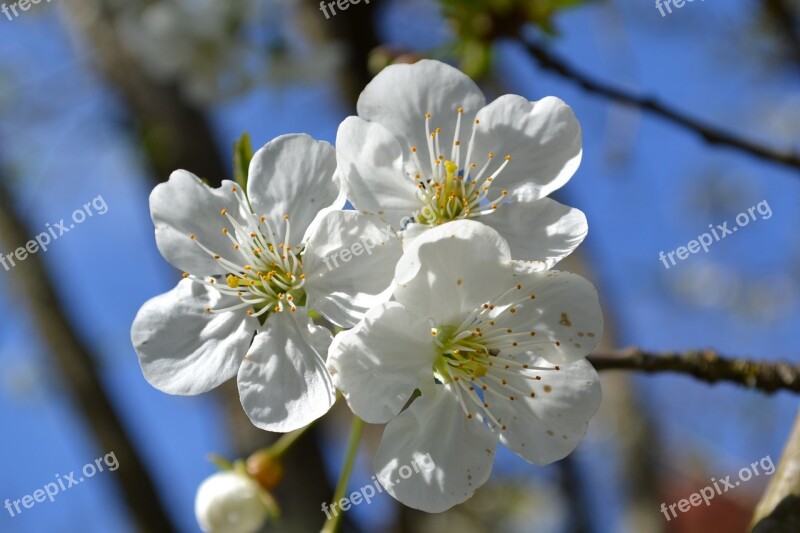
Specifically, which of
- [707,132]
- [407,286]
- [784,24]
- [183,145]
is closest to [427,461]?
[407,286]

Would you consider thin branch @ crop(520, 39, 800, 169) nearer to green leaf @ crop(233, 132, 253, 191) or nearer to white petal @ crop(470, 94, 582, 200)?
white petal @ crop(470, 94, 582, 200)

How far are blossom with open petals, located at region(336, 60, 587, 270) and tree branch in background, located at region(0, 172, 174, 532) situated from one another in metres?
2.27

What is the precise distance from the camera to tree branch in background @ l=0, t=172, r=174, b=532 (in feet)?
9.77

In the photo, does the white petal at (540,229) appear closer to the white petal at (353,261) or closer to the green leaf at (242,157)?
the white petal at (353,261)

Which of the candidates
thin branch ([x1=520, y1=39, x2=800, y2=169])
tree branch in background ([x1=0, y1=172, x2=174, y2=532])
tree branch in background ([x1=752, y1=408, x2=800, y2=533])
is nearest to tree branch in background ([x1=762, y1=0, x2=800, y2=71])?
thin branch ([x1=520, y1=39, x2=800, y2=169])

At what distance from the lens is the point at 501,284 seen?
1017 millimetres

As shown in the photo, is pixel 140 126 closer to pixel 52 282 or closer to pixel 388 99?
pixel 52 282

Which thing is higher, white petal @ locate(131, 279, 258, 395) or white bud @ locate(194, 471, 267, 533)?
white petal @ locate(131, 279, 258, 395)

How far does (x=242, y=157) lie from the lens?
46.8 inches

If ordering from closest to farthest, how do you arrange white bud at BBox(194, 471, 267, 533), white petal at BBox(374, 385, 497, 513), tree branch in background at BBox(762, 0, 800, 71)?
white petal at BBox(374, 385, 497, 513) → white bud at BBox(194, 471, 267, 533) → tree branch in background at BBox(762, 0, 800, 71)

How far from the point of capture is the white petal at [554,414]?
43.4 inches

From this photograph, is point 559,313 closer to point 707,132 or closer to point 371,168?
point 371,168

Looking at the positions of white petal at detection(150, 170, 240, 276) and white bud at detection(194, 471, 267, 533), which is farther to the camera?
white bud at detection(194, 471, 267, 533)

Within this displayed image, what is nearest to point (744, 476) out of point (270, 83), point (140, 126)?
point (270, 83)
